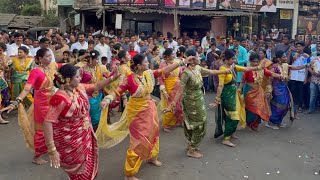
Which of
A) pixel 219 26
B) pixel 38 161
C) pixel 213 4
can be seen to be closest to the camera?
pixel 38 161

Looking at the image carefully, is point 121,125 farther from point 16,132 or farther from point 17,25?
point 17,25

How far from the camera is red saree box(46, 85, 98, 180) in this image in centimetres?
337

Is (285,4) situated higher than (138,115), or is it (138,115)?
(285,4)

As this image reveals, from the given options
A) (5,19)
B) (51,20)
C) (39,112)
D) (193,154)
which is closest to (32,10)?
(51,20)

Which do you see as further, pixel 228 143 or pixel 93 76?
pixel 228 143

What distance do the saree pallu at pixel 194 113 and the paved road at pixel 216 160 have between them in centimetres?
43

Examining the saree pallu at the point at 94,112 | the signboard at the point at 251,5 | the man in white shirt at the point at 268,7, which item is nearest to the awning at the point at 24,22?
the signboard at the point at 251,5

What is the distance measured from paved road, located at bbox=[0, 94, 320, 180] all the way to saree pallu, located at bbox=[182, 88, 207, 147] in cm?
43

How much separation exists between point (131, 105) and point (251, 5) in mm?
16656

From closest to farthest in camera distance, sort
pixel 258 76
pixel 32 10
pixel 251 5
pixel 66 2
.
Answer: pixel 258 76 < pixel 251 5 < pixel 66 2 < pixel 32 10

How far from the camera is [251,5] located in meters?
19.8

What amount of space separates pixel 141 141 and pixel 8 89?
15.6 ft

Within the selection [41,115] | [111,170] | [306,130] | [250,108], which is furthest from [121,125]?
[306,130]

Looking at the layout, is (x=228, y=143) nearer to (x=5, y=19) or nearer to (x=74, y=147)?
(x=74, y=147)
